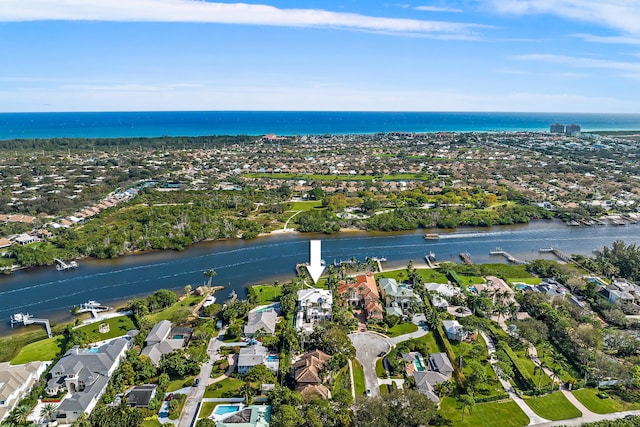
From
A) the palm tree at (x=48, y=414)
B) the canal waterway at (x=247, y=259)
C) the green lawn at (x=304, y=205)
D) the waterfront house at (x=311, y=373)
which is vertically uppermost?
the green lawn at (x=304, y=205)

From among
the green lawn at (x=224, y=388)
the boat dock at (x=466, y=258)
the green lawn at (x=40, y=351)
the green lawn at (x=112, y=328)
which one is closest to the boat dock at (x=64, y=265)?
the green lawn at (x=112, y=328)

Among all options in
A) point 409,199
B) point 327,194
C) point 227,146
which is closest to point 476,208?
point 409,199

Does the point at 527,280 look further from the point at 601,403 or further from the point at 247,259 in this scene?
the point at 247,259

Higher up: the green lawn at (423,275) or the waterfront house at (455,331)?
the waterfront house at (455,331)

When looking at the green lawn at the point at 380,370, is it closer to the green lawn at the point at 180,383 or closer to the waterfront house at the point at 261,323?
the waterfront house at the point at 261,323

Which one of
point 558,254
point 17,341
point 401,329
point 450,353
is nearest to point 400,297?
point 401,329

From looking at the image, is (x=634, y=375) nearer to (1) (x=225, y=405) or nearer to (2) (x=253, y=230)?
(1) (x=225, y=405)
